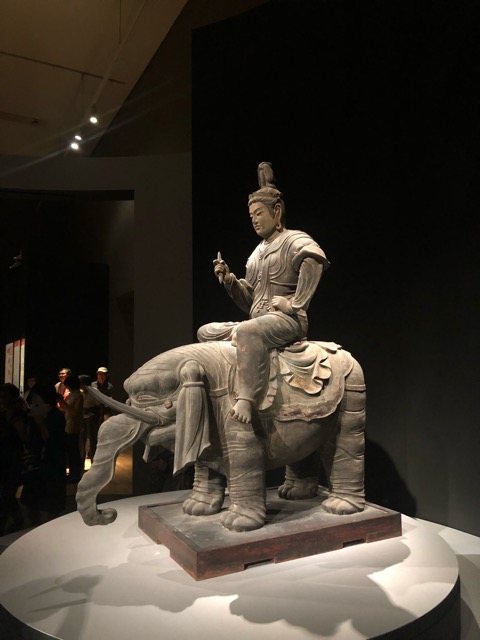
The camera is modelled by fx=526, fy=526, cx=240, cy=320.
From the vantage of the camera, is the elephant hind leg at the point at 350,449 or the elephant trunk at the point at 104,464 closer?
the elephant trunk at the point at 104,464

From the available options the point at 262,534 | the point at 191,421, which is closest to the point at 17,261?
the point at 191,421

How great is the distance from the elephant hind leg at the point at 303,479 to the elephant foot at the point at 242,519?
729mm

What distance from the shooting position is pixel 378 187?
456 cm

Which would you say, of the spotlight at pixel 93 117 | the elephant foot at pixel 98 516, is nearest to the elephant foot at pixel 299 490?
the elephant foot at pixel 98 516

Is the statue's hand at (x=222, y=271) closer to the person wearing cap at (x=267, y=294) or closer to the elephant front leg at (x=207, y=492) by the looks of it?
the person wearing cap at (x=267, y=294)

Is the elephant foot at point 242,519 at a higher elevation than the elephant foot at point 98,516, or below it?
below

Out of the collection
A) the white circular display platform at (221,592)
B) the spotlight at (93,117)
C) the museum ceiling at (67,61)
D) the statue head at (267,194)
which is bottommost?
the white circular display platform at (221,592)

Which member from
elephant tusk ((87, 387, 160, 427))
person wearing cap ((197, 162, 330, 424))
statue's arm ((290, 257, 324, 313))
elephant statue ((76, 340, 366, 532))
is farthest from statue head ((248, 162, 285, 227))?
elephant tusk ((87, 387, 160, 427))

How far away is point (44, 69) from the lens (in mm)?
6930

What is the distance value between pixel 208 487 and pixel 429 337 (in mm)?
2099

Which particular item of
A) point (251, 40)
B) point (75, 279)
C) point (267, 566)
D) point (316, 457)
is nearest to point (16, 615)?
point (267, 566)

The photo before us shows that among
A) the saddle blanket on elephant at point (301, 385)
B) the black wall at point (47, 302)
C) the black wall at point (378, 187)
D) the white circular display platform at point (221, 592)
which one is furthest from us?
the black wall at point (47, 302)

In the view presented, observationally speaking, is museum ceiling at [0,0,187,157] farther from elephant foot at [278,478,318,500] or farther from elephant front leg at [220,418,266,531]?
elephant foot at [278,478,318,500]

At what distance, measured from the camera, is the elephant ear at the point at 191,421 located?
3.00m
